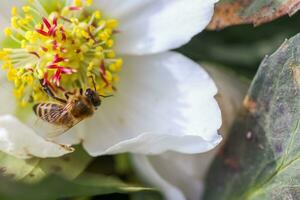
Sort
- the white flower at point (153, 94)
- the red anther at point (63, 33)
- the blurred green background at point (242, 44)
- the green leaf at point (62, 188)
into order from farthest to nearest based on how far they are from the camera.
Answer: the blurred green background at point (242, 44) < the red anther at point (63, 33) < the white flower at point (153, 94) < the green leaf at point (62, 188)

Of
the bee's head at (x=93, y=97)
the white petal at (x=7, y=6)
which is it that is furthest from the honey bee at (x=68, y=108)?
the white petal at (x=7, y=6)

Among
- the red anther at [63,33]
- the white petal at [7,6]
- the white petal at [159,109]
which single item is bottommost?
the white petal at [159,109]

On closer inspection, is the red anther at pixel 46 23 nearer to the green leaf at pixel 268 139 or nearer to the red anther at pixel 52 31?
the red anther at pixel 52 31

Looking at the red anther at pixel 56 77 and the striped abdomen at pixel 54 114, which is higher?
the red anther at pixel 56 77

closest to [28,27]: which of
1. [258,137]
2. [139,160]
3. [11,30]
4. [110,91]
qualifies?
[11,30]

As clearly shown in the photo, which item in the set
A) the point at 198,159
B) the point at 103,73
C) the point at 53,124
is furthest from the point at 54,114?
the point at 198,159

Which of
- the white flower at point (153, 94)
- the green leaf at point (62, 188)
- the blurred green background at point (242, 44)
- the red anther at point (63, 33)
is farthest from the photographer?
the blurred green background at point (242, 44)

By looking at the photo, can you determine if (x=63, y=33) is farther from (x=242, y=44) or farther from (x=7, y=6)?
(x=242, y=44)
